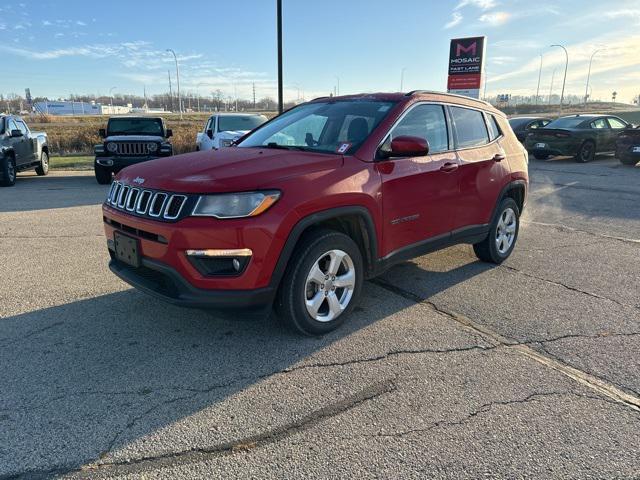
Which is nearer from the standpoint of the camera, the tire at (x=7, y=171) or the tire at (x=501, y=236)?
the tire at (x=501, y=236)

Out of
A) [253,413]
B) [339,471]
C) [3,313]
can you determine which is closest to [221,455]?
[253,413]

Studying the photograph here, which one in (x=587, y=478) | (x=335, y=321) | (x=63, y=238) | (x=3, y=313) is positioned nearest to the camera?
(x=587, y=478)

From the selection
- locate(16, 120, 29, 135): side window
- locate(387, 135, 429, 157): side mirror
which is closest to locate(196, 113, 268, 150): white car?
locate(16, 120, 29, 135): side window

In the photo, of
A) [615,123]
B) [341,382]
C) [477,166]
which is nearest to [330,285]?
[341,382]

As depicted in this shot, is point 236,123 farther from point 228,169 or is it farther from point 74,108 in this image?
point 74,108

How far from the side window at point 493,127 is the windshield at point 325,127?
5.45 feet

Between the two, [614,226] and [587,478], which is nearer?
[587,478]

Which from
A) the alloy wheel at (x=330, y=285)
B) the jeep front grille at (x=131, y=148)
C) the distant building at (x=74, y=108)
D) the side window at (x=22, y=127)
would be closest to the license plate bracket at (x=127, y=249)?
the alloy wheel at (x=330, y=285)

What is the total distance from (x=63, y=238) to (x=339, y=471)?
5.66 metres

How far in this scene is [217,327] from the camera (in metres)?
3.79

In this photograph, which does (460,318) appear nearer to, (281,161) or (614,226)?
(281,161)

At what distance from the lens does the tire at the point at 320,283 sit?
334 centimetres

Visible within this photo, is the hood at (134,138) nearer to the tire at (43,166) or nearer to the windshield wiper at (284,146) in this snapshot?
the tire at (43,166)

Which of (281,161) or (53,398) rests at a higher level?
(281,161)
